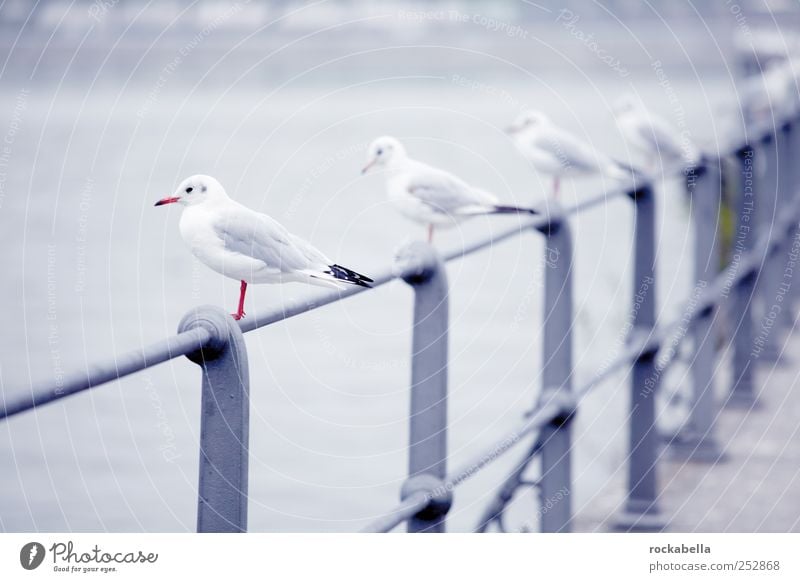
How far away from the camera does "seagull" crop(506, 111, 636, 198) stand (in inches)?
90.7

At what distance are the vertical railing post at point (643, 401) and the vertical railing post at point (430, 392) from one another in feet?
3.02

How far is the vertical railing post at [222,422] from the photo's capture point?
1.17 meters

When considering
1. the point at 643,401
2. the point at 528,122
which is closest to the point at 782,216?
the point at 643,401

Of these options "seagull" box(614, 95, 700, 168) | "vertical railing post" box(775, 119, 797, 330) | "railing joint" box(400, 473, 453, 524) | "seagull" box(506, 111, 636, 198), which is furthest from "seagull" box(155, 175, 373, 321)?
"vertical railing post" box(775, 119, 797, 330)

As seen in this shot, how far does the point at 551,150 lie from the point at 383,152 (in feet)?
2.01

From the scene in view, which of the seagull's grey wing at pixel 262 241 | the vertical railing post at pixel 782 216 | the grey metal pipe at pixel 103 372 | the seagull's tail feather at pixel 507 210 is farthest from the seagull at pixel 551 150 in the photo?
the vertical railing post at pixel 782 216

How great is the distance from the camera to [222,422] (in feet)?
4.08

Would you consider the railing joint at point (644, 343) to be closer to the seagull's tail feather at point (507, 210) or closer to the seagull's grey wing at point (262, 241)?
the seagull's tail feather at point (507, 210)

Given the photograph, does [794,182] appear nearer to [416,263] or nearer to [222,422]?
[416,263]

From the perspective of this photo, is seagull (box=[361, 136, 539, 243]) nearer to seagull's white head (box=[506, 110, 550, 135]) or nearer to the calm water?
the calm water

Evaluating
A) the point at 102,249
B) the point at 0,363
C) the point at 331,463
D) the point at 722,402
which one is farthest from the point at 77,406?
the point at 102,249

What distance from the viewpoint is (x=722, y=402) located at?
3.25m

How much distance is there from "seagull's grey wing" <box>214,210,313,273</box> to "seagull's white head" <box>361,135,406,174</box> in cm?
40
